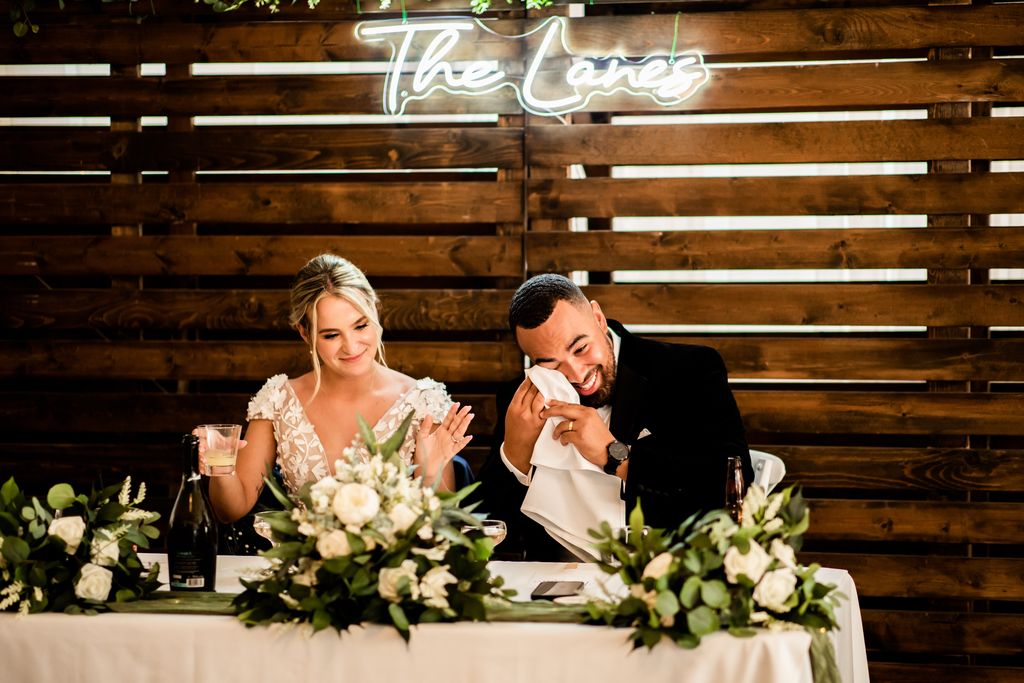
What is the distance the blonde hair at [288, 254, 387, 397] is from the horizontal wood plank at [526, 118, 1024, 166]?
3.33 ft

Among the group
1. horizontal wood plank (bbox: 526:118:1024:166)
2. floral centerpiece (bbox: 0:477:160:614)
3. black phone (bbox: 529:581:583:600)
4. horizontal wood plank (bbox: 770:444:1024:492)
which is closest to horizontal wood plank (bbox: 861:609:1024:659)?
horizontal wood plank (bbox: 770:444:1024:492)

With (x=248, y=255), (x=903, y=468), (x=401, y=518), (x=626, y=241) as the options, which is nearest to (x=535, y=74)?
(x=626, y=241)

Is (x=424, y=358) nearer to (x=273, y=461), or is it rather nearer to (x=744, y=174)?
(x=273, y=461)

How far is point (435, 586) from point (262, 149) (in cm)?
272

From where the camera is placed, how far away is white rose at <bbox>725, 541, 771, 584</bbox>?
183 cm

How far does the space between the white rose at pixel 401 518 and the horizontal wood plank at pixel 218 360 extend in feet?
6.91

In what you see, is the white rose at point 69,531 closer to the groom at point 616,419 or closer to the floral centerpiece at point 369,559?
the floral centerpiece at point 369,559

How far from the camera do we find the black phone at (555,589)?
2193mm

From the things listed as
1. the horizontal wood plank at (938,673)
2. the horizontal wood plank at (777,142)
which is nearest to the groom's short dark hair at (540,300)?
the horizontal wood plank at (777,142)

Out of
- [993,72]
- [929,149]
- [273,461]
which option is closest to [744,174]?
[929,149]

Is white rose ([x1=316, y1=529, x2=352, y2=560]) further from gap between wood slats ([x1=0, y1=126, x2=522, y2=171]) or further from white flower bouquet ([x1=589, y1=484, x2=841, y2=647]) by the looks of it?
gap between wood slats ([x1=0, y1=126, x2=522, y2=171])

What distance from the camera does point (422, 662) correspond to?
6.44 feet

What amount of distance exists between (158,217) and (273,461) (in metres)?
1.31

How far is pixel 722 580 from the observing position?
6.15 ft
